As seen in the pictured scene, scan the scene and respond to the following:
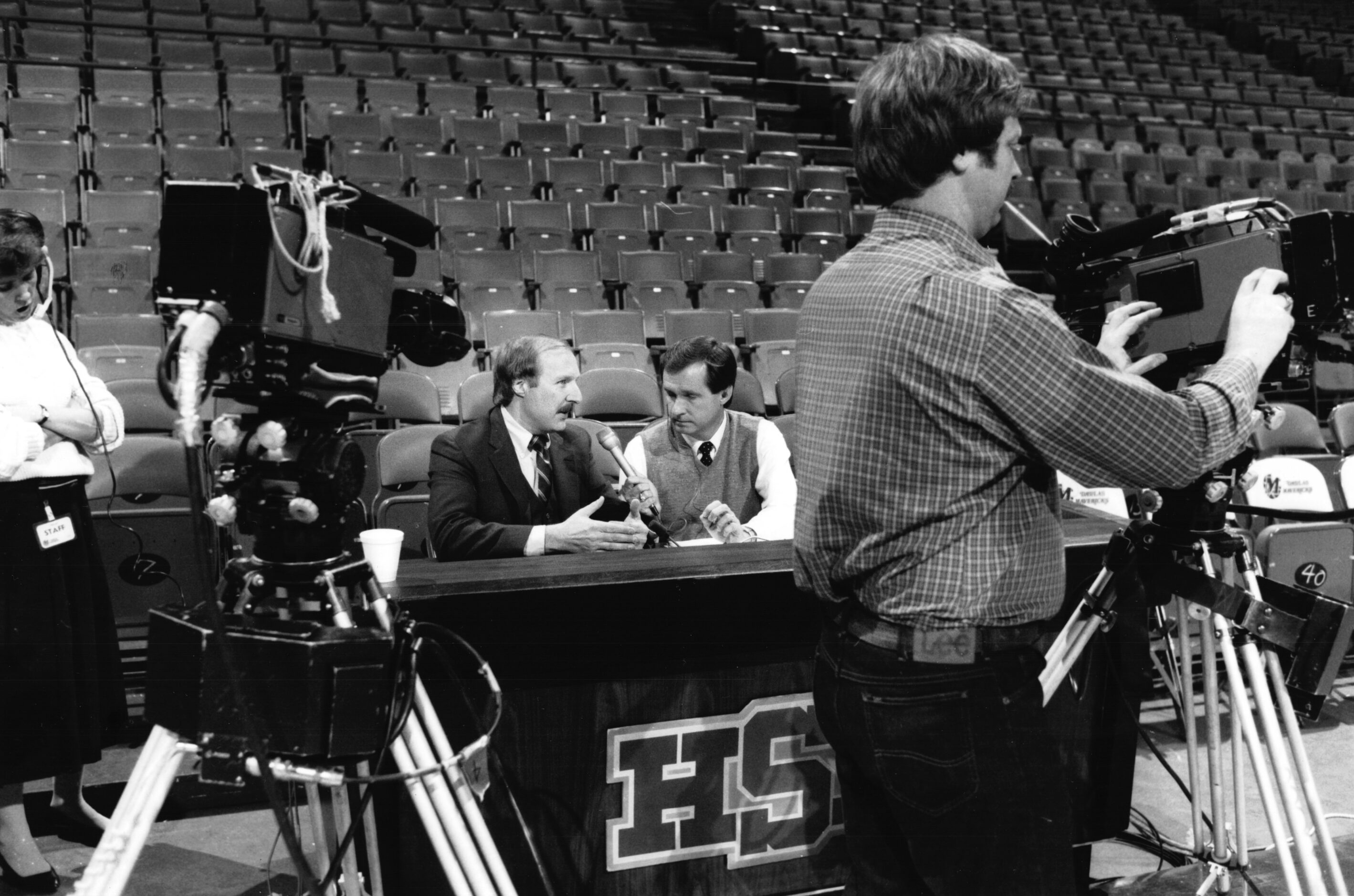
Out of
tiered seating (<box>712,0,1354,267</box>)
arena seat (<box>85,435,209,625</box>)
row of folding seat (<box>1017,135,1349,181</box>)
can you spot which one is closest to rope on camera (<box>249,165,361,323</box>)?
arena seat (<box>85,435,209,625</box>)

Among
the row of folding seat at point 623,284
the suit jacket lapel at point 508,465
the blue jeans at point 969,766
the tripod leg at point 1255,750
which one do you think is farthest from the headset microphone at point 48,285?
the row of folding seat at point 623,284

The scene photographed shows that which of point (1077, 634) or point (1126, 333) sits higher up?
point (1126, 333)

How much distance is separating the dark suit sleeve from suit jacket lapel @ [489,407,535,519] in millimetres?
25

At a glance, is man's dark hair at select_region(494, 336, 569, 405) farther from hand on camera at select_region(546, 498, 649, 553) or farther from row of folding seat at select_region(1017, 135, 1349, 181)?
row of folding seat at select_region(1017, 135, 1349, 181)

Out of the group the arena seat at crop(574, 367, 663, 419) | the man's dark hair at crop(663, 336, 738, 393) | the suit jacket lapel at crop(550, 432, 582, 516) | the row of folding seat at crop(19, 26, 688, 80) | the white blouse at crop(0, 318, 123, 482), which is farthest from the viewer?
the row of folding seat at crop(19, 26, 688, 80)

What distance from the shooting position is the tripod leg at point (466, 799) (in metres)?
1.28

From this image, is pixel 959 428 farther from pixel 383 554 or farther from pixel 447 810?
pixel 383 554

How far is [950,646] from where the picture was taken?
1.13 m

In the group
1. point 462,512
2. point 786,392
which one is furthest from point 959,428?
point 786,392

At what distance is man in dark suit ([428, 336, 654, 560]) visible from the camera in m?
2.45

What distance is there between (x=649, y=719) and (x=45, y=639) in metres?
1.37

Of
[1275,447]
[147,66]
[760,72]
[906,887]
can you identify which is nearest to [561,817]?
[906,887]

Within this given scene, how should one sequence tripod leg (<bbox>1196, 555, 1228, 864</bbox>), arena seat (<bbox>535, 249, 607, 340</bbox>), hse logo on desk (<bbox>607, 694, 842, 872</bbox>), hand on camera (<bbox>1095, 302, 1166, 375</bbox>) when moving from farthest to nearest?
arena seat (<bbox>535, 249, 607, 340</bbox>) → hse logo on desk (<bbox>607, 694, 842, 872</bbox>) → tripod leg (<bbox>1196, 555, 1228, 864</bbox>) → hand on camera (<bbox>1095, 302, 1166, 375</bbox>)

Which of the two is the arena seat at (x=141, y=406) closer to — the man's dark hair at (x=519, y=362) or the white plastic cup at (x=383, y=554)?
the man's dark hair at (x=519, y=362)
